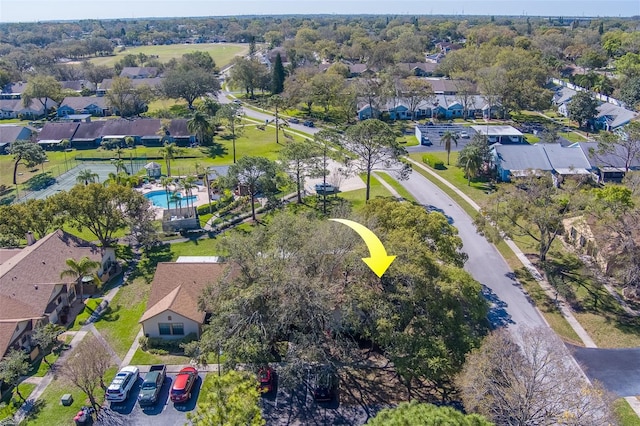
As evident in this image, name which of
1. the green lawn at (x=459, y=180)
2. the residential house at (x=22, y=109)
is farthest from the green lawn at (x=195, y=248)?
the residential house at (x=22, y=109)

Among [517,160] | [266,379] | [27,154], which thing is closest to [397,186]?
[517,160]

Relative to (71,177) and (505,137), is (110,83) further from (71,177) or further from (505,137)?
(505,137)

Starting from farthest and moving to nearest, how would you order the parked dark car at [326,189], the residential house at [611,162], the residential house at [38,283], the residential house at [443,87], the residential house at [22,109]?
1. the residential house at [443,87]
2. the residential house at [22,109]
3. the residential house at [611,162]
4. the parked dark car at [326,189]
5. the residential house at [38,283]

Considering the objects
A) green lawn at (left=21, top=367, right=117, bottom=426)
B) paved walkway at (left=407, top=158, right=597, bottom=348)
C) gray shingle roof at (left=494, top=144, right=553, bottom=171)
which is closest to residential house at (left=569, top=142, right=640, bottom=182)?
gray shingle roof at (left=494, top=144, right=553, bottom=171)

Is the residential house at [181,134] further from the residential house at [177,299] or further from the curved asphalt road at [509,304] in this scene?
the residential house at [177,299]

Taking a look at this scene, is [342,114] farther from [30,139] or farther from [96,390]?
[96,390]

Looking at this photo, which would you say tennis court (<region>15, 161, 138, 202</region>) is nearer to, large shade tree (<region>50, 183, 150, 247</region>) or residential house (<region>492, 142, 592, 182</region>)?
Result: large shade tree (<region>50, 183, 150, 247</region>)
